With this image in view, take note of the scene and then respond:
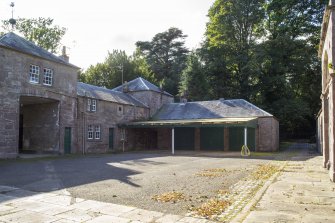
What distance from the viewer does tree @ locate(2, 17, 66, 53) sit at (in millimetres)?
41812

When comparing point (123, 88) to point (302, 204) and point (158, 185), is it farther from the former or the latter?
point (302, 204)

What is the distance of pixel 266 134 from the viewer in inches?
1073

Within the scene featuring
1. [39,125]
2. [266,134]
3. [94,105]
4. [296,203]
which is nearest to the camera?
[296,203]

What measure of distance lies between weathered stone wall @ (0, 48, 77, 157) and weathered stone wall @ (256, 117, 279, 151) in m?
17.0

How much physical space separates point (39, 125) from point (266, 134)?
63.7ft

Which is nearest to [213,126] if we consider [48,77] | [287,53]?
[48,77]

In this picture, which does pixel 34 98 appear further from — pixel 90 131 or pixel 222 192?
pixel 222 192

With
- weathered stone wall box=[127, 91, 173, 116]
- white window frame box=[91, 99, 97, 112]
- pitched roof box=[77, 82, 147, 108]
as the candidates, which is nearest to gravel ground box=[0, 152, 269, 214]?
white window frame box=[91, 99, 97, 112]

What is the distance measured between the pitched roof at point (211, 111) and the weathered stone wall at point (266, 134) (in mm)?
639

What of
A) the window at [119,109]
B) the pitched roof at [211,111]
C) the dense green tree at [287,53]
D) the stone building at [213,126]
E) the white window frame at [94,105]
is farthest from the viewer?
the dense green tree at [287,53]

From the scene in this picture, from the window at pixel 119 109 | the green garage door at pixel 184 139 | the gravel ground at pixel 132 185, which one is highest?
the window at pixel 119 109

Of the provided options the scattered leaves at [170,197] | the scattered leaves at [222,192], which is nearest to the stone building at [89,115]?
the scattered leaves at [170,197]

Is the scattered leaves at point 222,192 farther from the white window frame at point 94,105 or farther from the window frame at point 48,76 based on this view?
the white window frame at point 94,105

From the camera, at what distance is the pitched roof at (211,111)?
2848 cm
